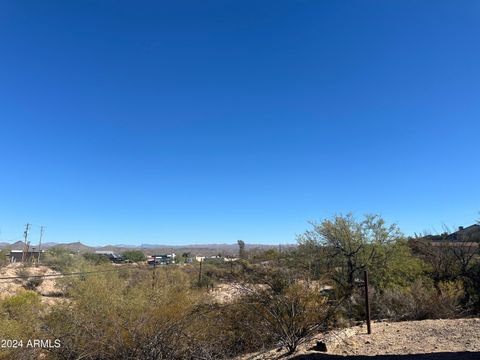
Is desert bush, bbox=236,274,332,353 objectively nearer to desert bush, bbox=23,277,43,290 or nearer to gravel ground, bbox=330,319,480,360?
gravel ground, bbox=330,319,480,360

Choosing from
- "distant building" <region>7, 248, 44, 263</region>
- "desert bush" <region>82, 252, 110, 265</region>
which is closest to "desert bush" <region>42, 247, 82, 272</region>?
"desert bush" <region>82, 252, 110, 265</region>

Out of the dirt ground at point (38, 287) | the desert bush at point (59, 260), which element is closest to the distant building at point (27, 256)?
the desert bush at point (59, 260)

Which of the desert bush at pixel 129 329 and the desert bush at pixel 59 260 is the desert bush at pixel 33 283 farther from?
the desert bush at pixel 129 329

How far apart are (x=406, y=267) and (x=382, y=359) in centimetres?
1219

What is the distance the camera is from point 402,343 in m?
10.6

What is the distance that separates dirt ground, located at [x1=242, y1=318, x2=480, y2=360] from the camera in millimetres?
9570

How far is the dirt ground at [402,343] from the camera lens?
31.4ft

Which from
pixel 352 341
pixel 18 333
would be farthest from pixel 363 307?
pixel 18 333

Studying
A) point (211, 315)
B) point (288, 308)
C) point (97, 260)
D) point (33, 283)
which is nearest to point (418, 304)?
point (288, 308)

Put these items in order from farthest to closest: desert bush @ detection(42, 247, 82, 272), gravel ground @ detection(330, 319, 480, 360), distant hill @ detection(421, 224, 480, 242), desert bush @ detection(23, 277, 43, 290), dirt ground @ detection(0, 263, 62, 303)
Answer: desert bush @ detection(42, 247, 82, 272) < desert bush @ detection(23, 277, 43, 290) < dirt ground @ detection(0, 263, 62, 303) < distant hill @ detection(421, 224, 480, 242) < gravel ground @ detection(330, 319, 480, 360)

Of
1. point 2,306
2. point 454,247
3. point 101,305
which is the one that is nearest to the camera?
point 101,305

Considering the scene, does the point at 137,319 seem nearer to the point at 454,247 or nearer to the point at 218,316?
the point at 218,316

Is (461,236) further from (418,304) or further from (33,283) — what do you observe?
(33,283)

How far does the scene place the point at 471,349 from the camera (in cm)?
967
